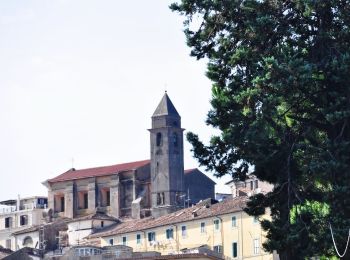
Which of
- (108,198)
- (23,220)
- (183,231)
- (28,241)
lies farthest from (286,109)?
(23,220)

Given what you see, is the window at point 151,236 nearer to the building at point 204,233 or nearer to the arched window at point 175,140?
the building at point 204,233

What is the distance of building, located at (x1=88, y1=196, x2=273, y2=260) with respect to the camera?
344 feet

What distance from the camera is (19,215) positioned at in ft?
508

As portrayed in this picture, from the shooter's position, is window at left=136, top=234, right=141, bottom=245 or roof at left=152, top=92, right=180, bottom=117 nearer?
window at left=136, top=234, right=141, bottom=245

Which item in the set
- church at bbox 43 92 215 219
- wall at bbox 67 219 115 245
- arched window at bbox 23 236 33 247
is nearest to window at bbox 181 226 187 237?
wall at bbox 67 219 115 245

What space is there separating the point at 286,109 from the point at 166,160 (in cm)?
10335

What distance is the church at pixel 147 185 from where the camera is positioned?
144 m

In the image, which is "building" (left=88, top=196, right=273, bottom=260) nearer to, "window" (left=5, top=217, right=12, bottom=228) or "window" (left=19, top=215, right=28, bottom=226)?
"window" (left=19, top=215, right=28, bottom=226)

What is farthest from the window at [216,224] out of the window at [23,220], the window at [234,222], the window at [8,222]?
the window at [8,222]

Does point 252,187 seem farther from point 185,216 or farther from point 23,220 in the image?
point 23,220

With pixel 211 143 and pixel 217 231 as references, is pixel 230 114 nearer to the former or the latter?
pixel 211 143

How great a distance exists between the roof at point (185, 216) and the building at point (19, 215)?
75.5ft

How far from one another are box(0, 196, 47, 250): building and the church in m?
2.44

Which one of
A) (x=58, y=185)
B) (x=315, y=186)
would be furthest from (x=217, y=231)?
(x=315, y=186)
